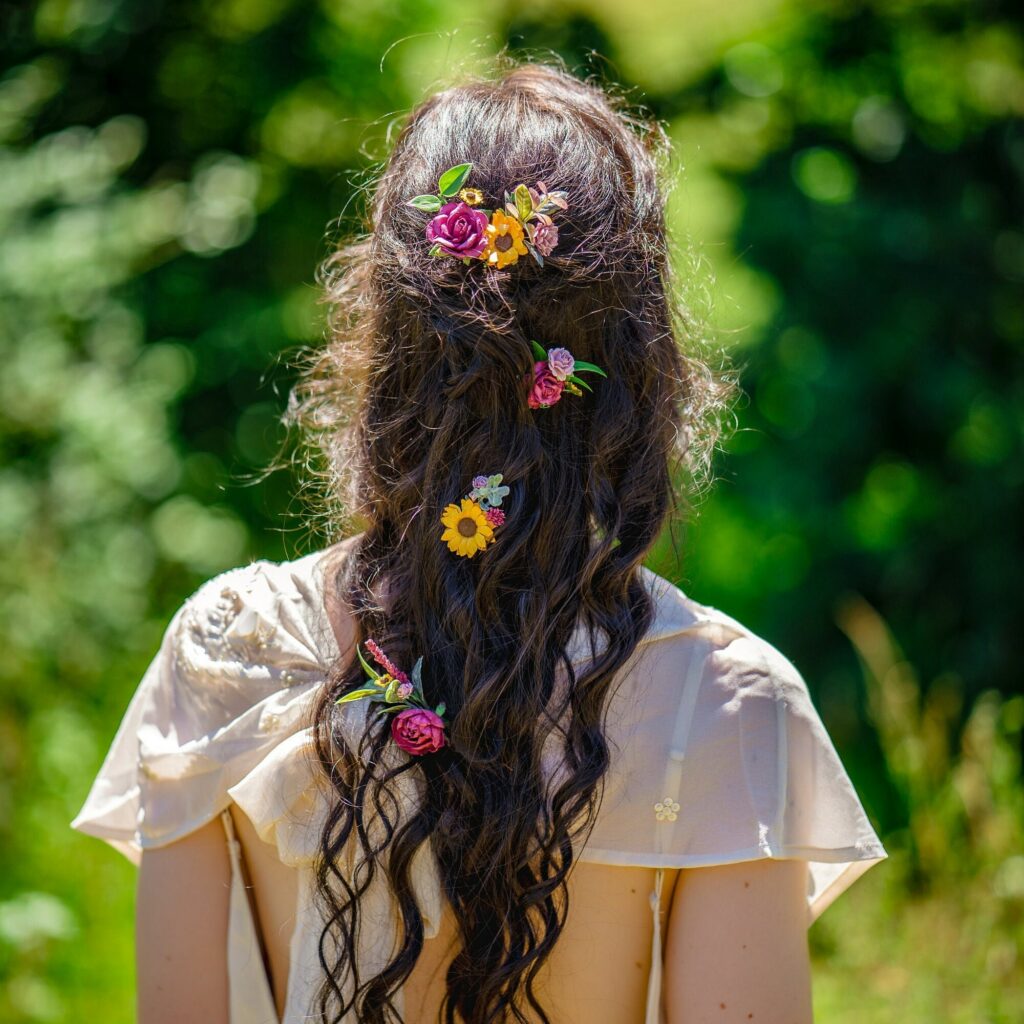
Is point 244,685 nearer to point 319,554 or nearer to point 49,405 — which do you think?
point 319,554

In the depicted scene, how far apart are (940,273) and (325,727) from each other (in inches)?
110

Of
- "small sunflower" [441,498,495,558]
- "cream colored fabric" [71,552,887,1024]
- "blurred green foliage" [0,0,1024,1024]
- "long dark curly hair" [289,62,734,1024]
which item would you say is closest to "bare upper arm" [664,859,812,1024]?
"cream colored fabric" [71,552,887,1024]

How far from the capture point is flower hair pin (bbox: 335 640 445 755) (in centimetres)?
113

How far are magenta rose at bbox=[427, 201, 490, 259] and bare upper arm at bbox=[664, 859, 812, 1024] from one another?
684mm

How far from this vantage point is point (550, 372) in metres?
1.15

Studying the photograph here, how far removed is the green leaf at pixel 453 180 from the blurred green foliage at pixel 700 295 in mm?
1948

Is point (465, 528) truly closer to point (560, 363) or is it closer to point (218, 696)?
point (560, 363)

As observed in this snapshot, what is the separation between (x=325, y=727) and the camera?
3.84 feet

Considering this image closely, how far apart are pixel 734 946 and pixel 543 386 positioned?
615mm

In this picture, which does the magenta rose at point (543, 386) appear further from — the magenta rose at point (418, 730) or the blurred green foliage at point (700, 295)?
the blurred green foliage at point (700, 295)

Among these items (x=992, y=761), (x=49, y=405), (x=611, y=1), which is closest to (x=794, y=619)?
(x=992, y=761)

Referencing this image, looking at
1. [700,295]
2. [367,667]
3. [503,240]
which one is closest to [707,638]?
[367,667]

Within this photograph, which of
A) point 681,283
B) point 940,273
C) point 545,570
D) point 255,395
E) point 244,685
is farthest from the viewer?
point 255,395

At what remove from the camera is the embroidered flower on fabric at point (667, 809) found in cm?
116
